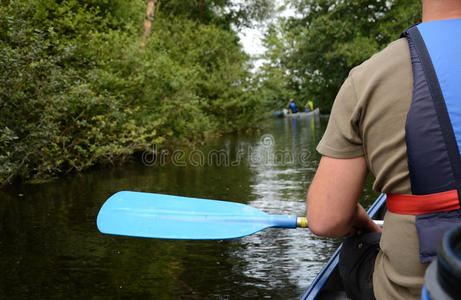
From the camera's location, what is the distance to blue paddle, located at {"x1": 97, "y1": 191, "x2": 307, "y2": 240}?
2484 millimetres

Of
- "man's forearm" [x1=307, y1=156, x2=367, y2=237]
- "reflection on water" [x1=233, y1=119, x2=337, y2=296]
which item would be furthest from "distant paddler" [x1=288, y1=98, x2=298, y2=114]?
"man's forearm" [x1=307, y1=156, x2=367, y2=237]

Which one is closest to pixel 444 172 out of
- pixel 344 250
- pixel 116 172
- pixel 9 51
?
pixel 344 250

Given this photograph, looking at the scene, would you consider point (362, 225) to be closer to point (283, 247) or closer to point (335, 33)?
point (283, 247)

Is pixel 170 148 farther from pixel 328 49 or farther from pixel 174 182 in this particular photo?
pixel 328 49

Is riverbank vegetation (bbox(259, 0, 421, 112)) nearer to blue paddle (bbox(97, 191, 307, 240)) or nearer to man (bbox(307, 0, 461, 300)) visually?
blue paddle (bbox(97, 191, 307, 240))

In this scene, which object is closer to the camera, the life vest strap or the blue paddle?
the life vest strap

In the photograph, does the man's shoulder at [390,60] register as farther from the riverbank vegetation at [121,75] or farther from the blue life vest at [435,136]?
the riverbank vegetation at [121,75]

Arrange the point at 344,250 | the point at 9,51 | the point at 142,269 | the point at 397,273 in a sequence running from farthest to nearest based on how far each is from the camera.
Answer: the point at 9,51, the point at 142,269, the point at 344,250, the point at 397,273

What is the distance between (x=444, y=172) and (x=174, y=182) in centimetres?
684

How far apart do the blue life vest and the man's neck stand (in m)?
0.05

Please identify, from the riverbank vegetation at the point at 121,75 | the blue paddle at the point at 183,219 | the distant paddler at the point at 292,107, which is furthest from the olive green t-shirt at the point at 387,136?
the distant paddler at the point at 292,107

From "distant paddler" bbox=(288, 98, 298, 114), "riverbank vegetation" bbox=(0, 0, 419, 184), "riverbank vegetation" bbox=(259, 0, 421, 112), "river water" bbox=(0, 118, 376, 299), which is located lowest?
"river water" bbox=(0, 118, 376, 299)

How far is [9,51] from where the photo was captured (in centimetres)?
636

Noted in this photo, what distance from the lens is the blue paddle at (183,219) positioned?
2484 millimetres
